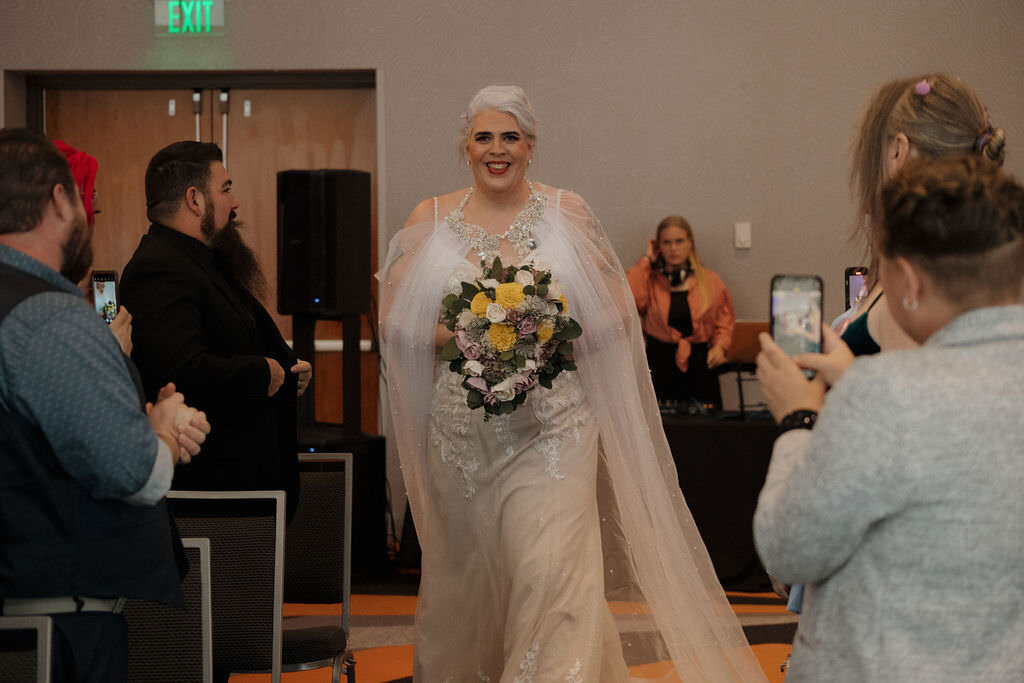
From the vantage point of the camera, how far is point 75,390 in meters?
1.90

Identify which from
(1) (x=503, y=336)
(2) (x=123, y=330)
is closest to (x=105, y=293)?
(2) (x=123, y=330)

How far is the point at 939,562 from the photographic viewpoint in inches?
60.9

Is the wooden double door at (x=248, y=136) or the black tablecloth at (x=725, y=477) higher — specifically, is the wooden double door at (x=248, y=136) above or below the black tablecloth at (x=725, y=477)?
above

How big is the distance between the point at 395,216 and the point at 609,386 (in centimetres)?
391

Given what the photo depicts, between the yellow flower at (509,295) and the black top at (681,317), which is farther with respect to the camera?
the black top at (681,317)

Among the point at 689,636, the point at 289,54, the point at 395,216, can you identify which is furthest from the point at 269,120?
the point at 689,636

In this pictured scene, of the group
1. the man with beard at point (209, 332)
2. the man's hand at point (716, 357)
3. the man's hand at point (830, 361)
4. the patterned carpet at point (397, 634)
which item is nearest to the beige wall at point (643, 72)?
the man's hand at point (716, 357)

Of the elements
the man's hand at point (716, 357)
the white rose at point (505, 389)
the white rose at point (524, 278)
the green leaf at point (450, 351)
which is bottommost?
the man's hand at point (716, 357)

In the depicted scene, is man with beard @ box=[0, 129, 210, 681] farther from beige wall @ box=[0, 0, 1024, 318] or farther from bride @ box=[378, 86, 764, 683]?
beige wall @ box=[0, 0, 1024, 318]

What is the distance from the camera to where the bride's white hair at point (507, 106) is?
383 centimetres

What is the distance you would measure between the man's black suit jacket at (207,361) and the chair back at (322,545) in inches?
3.0

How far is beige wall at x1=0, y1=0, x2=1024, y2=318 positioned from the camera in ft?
24.2

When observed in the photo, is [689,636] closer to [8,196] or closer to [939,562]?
[939,562]

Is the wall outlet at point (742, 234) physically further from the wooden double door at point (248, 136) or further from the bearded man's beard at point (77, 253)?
the bearded man's beard at point (77, 253)
